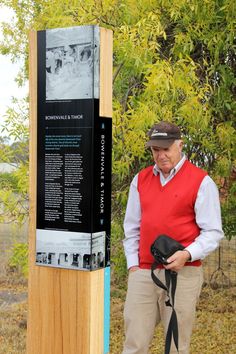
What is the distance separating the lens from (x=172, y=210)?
4.03 m

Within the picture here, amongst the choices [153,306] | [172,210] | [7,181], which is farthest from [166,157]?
[7,181]

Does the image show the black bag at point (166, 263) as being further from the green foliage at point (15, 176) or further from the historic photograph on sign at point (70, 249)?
the green foliage at point (15, 176)

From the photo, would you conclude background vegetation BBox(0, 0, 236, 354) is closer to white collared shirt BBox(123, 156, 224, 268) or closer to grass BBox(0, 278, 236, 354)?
grass BBox(0, 278, 236, 354)

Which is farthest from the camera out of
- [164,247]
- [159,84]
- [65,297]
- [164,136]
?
[159,84]

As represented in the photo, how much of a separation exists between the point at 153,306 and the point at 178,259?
40 centimetres

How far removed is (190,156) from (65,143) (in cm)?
303

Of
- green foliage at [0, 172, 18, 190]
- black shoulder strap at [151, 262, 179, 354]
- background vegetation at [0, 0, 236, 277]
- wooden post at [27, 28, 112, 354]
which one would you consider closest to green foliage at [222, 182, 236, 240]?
background vegetation at [0, 0, 236, 277]

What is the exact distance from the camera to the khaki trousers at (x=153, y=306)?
13.3ft

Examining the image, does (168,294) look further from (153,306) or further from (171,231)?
(171,231)

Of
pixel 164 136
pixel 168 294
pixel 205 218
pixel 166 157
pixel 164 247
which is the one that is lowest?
→ pixel 168 294

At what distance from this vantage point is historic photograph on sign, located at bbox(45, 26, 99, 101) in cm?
382

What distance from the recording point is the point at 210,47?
6.46 m

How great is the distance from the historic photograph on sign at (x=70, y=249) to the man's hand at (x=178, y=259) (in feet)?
1.33

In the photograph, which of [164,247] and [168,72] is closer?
[164,247]
